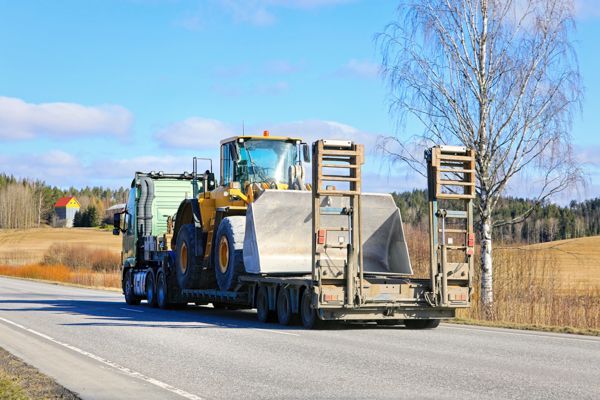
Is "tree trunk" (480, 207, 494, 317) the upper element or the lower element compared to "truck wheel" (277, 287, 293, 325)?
upper

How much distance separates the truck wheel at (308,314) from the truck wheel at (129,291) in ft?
38.6

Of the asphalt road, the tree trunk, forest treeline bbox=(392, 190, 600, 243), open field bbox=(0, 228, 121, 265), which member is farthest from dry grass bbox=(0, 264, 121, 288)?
the asphalt road

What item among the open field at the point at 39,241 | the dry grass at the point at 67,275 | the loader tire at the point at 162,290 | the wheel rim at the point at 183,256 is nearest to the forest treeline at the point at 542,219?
the wheel rim at the point at 183,256

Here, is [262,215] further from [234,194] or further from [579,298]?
[579,298]

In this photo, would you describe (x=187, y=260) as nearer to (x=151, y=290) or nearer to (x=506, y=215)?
(x=151, y=290)

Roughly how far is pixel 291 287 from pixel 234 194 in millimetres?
4189

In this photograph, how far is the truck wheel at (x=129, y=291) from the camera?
28469 millimetres

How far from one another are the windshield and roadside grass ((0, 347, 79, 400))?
10148 millimetres

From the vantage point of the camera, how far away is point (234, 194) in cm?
2145

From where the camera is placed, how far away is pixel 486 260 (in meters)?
23.0

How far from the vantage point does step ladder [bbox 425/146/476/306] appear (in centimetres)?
1728

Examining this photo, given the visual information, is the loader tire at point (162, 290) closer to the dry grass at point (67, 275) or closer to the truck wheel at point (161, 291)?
the truck wheel at point (161, 291)

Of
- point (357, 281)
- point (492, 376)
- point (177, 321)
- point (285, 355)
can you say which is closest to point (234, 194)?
point (177, 321)

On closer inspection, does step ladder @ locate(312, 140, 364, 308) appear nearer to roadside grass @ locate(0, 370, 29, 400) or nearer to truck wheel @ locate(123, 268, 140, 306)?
roadside grass @ locate(0, 370, 29, 400)
